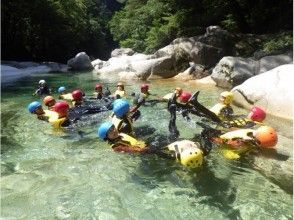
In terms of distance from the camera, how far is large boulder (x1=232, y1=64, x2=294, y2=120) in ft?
36.5

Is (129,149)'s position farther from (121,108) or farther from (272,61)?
(272,61)

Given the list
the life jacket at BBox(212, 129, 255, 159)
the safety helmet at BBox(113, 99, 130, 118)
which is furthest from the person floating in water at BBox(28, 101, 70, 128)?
the life jacket at BBox(212, 129, 255, 159)

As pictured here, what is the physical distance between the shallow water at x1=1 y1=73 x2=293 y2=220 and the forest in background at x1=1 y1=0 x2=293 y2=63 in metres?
12.6

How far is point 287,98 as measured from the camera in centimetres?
1114

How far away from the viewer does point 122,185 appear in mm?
7012

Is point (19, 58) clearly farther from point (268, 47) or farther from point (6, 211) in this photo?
point (6, 211)

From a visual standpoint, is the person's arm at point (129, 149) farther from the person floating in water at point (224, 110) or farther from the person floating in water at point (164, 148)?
the person floating in water at point (224, 110)

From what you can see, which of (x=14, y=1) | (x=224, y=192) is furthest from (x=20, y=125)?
(x=14, y=1)

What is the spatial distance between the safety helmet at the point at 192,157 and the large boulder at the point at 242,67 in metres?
10.8

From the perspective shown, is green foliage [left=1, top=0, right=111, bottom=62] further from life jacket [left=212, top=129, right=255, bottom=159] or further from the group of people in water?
life jacket [left=212, top=129, right=255, bottom=159]

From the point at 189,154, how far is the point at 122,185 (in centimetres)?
141

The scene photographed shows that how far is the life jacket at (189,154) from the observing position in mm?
6512

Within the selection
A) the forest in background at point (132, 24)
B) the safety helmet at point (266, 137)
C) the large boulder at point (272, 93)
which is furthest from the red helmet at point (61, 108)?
the forest in background at point (132, 24)

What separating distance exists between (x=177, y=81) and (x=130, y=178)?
14348 millimetres
